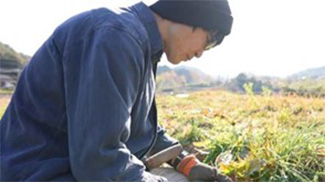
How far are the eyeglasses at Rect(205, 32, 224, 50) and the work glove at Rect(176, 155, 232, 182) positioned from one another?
0.98 m

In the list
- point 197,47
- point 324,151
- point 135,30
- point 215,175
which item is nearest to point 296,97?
point 324,151

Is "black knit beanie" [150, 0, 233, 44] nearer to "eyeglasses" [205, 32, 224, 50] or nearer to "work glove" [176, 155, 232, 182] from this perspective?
"eyeglasses" [205, 32, 224, 50]

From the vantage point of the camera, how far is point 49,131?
5.66 ft

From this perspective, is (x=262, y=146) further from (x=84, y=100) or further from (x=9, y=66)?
(x=9, y=66)

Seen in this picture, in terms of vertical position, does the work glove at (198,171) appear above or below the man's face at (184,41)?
below

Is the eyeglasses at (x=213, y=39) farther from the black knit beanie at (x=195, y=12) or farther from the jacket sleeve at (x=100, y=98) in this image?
the jacket sleeve at (x=100, y=98)

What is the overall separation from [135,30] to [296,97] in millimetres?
4248

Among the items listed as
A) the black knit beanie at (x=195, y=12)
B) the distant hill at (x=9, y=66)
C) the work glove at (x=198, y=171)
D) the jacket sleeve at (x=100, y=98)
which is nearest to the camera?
the jacket sleeve at (x=100, y=98)

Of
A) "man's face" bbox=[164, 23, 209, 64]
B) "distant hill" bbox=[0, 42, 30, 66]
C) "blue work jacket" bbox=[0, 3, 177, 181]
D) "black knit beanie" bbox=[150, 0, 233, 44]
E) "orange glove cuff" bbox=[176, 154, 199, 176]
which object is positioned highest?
"black knit beanie" bbox=[150, 0, 233, 44]

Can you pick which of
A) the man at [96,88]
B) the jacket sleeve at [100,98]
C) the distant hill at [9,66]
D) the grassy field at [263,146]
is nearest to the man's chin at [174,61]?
the man at [96,88]

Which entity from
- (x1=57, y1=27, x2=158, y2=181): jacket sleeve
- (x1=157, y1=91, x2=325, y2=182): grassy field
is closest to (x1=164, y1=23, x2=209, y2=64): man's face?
(x1=57, y1=27, x2=158, y2=181): jacket sleeve

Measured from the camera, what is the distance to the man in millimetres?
1540


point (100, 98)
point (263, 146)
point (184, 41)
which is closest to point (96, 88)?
point (100, 98)

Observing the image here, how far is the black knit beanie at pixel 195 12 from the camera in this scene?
182 cm
